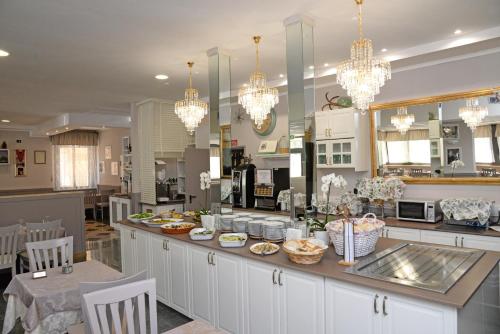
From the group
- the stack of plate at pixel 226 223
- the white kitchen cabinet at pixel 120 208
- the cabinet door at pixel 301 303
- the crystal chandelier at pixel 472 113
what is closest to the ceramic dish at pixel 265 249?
the cabinet door at pixel 301 303

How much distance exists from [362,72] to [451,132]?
6.23ft

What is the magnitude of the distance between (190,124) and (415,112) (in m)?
2.89

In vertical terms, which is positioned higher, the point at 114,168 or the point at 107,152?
the point at 107,152

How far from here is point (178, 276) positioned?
3.24m

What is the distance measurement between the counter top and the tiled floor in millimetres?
901

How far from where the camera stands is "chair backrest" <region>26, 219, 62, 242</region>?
14.3 feet

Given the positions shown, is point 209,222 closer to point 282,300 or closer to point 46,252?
point 282,300

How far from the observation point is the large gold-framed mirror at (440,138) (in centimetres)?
378

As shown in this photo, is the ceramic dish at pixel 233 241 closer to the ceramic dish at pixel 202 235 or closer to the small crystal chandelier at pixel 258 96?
the ceramic dish at pixel 202 235

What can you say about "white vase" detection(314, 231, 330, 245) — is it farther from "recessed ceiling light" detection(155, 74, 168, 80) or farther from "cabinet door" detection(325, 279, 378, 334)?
"recessed ceiling light" detection(155, 74, 168, 80)

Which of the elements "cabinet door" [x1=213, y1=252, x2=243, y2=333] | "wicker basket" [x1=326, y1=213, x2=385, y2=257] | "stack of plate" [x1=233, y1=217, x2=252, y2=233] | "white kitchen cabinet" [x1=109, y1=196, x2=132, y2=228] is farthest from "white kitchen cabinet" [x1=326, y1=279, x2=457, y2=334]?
"white kitchen cabinet" [x1=109, y1=196, x2=132, y2=228]

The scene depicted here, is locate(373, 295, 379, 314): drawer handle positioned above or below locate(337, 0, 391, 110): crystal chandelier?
below

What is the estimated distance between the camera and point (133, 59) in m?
4.09

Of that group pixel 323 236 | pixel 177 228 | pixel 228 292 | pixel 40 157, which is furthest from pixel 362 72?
pixel 40 157
